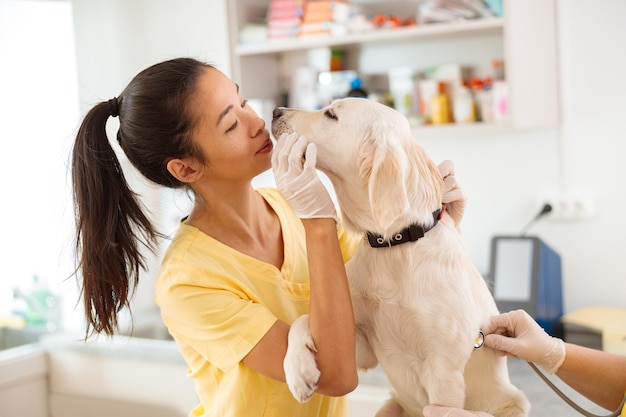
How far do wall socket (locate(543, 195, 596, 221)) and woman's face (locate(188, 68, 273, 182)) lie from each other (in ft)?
5.48

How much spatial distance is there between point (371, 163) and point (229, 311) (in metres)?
0.39

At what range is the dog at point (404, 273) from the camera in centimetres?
120

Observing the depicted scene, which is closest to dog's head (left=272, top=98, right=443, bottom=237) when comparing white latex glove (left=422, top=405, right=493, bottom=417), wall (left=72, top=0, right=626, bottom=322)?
white latex glove (left=422, top=405, right=493, bottom=417)

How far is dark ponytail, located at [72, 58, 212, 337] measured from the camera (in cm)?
138

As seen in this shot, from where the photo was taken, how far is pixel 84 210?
1.45 meters

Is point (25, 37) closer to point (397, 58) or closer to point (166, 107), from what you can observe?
point (397, 58)

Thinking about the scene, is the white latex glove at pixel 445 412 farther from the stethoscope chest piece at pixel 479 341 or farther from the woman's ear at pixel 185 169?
the woman's ear at pixel 185 169

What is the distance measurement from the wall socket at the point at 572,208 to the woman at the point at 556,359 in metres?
1.36

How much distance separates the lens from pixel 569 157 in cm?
275

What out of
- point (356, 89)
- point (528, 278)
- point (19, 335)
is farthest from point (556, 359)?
point (19, 335)

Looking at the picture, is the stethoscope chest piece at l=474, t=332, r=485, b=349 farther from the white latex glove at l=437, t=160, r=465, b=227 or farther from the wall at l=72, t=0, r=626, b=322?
the wall at l=72, t=0, r=626, b=322

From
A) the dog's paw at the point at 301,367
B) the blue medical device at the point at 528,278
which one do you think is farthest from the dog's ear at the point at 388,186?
the blue medical device at the point at 528,278

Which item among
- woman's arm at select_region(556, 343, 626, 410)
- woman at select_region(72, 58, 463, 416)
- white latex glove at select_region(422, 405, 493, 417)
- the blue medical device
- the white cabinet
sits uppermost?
the white cabinet

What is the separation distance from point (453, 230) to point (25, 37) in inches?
108
